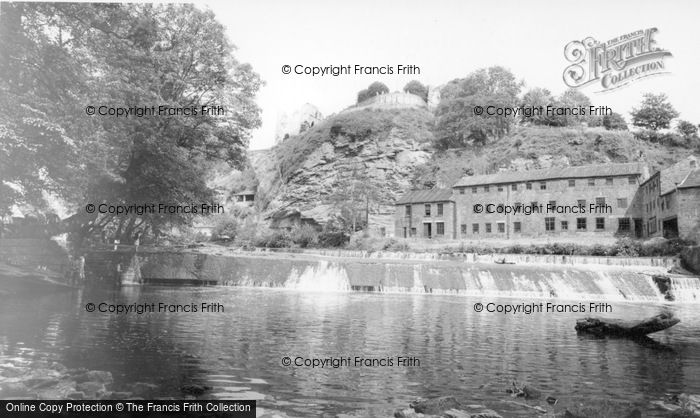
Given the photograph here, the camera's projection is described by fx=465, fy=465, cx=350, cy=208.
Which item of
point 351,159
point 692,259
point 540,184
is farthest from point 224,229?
point 692,259

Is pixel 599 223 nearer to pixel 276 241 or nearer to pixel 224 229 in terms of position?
pixel 276 241

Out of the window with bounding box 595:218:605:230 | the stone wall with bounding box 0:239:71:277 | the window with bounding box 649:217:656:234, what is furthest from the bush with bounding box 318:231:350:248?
the stone wall with bounding box 0:239:71:277

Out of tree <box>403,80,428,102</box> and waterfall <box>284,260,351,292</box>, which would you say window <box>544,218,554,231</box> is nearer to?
waterfall <box>284,260,351,292</box>

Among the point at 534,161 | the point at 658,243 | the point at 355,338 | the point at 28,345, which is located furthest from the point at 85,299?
the point at 534,161

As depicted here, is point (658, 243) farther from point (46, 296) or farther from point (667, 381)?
point (46, 296)

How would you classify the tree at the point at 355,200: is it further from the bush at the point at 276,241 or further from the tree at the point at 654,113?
the tree at the point at 654,113

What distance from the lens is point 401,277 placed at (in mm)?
26109

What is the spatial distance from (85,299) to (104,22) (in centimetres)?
941

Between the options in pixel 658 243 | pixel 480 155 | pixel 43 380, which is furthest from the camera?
pixel 480 155

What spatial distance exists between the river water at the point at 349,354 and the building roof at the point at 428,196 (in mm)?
31485

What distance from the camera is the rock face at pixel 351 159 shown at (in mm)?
57844

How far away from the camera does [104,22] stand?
535 inches

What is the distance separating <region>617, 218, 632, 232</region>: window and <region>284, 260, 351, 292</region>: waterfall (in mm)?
26358

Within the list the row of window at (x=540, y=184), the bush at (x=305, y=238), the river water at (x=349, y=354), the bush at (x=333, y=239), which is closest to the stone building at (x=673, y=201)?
the row of window at (x=540, y=184)
